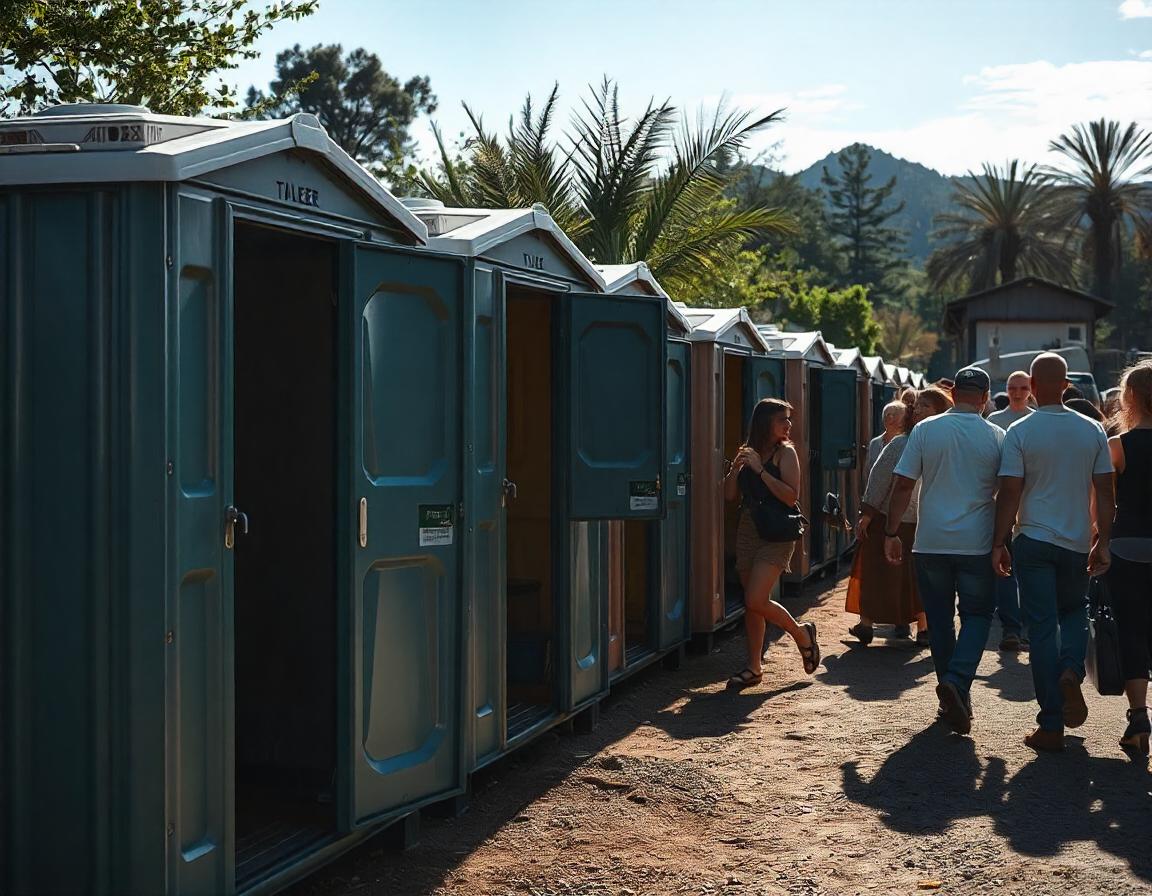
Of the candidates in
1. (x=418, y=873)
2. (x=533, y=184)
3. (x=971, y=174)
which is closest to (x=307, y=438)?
(x=418, y=873)

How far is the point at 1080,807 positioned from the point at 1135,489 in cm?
161

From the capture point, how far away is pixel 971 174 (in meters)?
54.2

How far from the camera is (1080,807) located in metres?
6.21

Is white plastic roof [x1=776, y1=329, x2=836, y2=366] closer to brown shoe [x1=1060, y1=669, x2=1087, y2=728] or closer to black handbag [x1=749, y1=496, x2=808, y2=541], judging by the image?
black handbag [x1=749, y1=496, x2=808, y2=541]

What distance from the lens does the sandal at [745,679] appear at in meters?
8.87

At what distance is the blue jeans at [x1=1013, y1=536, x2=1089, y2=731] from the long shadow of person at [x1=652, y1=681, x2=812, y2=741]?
1602 millimetres

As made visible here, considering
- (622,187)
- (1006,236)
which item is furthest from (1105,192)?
(622,187)

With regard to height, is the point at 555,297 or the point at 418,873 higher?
the point at 555,297

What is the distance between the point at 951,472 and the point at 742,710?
6.17 feet

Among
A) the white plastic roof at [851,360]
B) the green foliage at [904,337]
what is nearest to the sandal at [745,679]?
the white plastic roof at [851,360]

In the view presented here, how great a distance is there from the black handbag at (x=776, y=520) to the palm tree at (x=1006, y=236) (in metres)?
47.7

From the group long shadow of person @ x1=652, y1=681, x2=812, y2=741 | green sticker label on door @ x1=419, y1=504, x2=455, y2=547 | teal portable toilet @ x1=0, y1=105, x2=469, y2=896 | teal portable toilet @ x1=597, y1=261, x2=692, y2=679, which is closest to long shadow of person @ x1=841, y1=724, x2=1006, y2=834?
long shadow of person @ x1=652, y1=681, x2=812, y2=741

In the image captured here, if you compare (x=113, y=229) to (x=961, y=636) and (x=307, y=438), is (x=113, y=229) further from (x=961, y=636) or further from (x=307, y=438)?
(x=961, y=636)

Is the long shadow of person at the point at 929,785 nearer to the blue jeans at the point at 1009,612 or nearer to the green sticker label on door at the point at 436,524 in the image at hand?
the green sticker label on door at the point at 436,524
